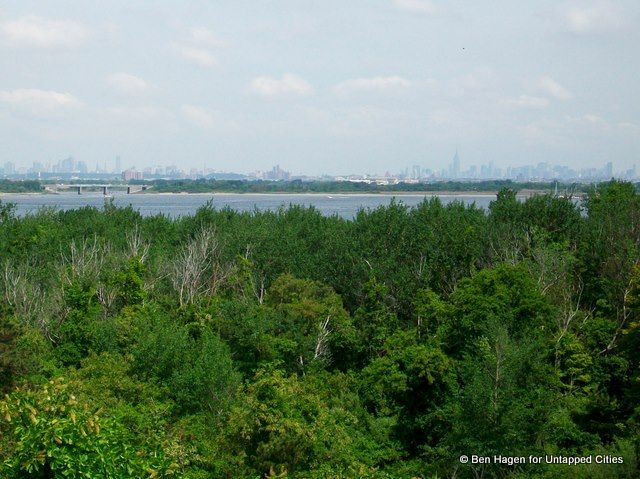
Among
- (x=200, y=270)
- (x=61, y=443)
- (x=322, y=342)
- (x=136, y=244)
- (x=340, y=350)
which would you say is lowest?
(x=340, y=350)

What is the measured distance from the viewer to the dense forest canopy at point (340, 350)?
16.1 m

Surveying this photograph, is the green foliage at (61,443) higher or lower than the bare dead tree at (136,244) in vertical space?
higher

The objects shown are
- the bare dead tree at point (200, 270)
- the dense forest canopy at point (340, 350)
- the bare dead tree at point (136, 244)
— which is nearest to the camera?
the dense forest canopy at point (340, 350)

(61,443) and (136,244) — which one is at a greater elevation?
(61,443)

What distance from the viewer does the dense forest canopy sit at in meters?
16.1

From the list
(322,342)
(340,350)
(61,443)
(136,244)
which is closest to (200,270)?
(136,244)

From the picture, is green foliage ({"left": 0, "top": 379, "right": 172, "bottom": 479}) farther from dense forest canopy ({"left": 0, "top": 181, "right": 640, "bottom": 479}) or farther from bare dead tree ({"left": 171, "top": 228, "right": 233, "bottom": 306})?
bare dead tree ({"left": 171, "top": 228, "right": 233, "bottom": 306})

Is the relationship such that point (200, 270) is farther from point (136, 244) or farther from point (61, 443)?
point (61, 443)

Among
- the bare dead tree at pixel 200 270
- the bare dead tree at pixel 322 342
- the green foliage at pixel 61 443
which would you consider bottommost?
the bare dead tree at pixel 322 342

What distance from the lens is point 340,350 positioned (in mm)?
30781

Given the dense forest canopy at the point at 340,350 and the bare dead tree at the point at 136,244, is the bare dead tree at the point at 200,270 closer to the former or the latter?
the dense forest canopy at the point at 340,350

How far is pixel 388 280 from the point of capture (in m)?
34.5

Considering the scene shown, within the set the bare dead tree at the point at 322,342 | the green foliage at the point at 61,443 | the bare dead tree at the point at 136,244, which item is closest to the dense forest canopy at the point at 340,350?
the green foliage at the point at 61,443

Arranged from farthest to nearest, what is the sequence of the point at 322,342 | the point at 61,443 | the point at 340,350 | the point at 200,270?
the point at 200,270 < the point at 340,350 < the point at 322,342 < the point at 61,443
